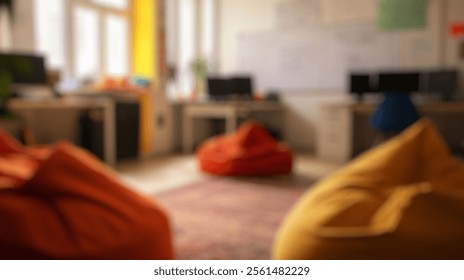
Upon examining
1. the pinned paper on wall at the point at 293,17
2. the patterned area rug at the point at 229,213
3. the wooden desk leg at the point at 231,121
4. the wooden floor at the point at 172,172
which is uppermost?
the pinned paper on wall at the point at 293,17

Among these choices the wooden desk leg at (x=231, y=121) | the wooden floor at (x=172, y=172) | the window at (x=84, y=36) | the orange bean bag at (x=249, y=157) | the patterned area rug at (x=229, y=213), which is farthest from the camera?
the wooden desk leg at (x=231, y=121)

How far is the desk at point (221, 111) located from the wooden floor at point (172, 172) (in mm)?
578

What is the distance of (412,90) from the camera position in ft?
12.9

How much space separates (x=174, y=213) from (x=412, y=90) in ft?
9.62

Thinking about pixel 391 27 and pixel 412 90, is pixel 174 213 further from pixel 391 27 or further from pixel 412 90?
pixel 412 90

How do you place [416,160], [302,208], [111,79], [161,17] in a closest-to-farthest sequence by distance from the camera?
1. [302,208]
2. [416,160]
3. [111,79]
4. [161,17]

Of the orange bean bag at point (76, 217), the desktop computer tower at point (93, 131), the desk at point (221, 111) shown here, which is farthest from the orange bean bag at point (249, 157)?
the orange bean bag at point (76, 217)

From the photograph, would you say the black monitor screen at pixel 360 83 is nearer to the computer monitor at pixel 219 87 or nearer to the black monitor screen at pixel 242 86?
the black monitor screen at pixel 242 86

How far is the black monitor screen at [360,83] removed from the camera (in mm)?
4285

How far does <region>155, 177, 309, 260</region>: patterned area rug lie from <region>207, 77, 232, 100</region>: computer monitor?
7.23ft

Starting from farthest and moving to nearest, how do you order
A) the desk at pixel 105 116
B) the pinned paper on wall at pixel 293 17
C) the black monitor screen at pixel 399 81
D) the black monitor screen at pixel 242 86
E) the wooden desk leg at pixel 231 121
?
the black monitor screen at pixel 242 86 → the wooden desk leg at pixel 231 121 → the black monitor screen at pixel 399 81 → the desk at pixel 105 116 → the pinned paper on wall at pixel 293 17

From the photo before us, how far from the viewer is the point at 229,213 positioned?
82.8 inches

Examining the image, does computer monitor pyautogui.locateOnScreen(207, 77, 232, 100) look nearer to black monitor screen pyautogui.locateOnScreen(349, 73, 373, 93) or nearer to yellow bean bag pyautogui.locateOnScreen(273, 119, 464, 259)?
black monitor screen pyautogui.locateOnScreen(349, 73, 373, 93)

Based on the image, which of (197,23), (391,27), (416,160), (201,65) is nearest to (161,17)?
(197,23)
